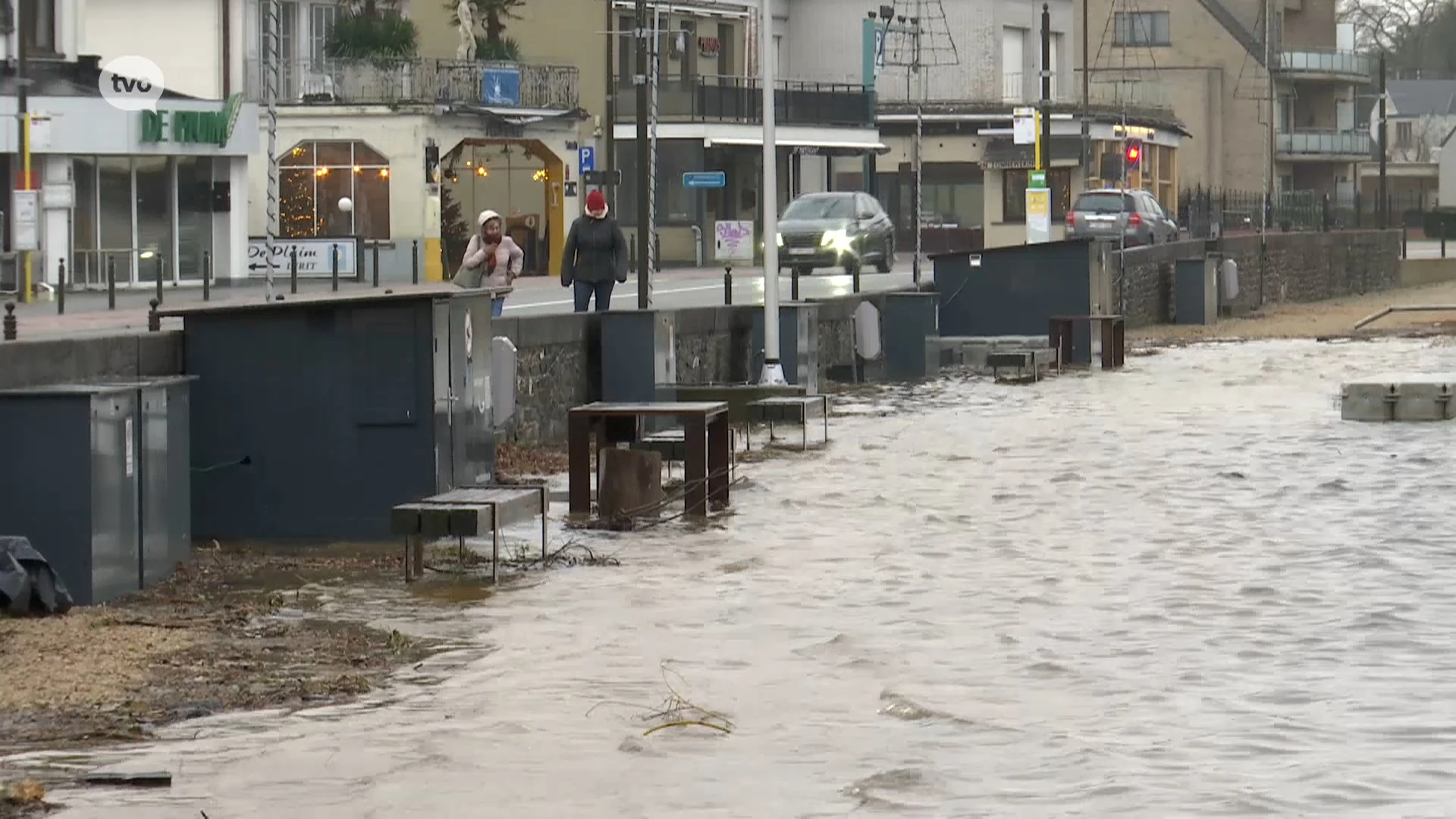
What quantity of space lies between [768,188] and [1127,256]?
20383mm

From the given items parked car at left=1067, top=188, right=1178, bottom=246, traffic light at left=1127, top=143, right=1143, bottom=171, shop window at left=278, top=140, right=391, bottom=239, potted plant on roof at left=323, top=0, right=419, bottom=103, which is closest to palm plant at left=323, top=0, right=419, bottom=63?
potted plant on roof at left=323, top=0, right=419, bottom=103

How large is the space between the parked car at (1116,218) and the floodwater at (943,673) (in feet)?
127

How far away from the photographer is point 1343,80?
364 feet

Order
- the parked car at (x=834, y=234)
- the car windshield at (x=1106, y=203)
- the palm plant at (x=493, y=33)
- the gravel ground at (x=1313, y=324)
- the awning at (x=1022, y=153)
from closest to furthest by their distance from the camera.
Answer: the gravel ground at (x=1313, y=324)
the parked car at (x=834, y=234)
the car windshield at (x=1106, y=203)
the palm plant at (x=493, y=33)
the awning at (x=1022, y=153)

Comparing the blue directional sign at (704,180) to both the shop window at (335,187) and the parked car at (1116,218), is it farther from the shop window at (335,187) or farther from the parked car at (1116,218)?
the shop window at (335,187)

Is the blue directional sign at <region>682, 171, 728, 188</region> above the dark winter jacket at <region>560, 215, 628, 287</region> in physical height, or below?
above

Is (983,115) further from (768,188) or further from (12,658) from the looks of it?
(12,658)

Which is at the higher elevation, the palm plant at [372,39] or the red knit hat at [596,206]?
the palm plant at [372,39]

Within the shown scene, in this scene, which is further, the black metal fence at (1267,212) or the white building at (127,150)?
the black metal fence at (1267,212)

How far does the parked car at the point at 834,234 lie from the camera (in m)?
54.7

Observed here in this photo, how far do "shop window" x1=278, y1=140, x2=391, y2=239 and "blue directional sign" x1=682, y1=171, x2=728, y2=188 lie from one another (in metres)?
9.01

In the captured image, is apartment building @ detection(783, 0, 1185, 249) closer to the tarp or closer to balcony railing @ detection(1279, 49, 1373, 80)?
balcony railing @ detection(1279, 49, 1373, 80)

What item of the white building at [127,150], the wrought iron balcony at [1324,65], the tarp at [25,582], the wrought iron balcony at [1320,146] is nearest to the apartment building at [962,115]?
the wrought iron balcony at [1320,146]

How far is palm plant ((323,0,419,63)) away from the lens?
58094 millimetres
